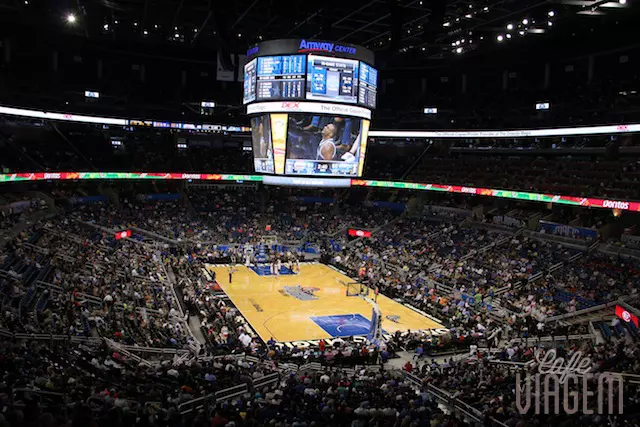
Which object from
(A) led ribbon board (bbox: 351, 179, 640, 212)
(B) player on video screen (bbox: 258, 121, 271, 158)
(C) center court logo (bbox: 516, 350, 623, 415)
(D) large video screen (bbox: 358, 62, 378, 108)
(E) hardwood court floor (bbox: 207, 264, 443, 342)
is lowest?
(E) hardwood court floor (bbox: 207, 264, 443, 342)

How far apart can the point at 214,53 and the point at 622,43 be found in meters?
33.0

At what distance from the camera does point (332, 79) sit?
23250 millimetres

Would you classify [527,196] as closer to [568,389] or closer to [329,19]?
[329,19]

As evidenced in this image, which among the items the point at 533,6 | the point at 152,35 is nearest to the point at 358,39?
the point at 533,6

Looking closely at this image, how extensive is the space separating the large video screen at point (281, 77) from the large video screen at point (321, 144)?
1174 millimetres

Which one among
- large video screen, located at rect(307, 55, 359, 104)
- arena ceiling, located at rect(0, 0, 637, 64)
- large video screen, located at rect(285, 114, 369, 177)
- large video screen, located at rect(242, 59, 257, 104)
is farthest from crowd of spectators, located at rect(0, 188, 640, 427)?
arena ceiling, located at rect(0, 0, 637, 64)

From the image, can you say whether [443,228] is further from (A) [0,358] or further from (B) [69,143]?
(A) [0,358]

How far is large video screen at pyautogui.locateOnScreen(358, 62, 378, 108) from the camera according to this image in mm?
23953

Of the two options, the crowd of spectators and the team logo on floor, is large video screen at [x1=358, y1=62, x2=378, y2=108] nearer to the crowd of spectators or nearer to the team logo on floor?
the crowd of spectators

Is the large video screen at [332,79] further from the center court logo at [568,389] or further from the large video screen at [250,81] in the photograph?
the center court logo at [568,389]

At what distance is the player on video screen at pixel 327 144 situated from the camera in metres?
24.4

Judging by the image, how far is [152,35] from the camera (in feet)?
125

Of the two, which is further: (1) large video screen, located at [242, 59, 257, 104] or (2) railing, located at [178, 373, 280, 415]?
(1) large video screen, located at [242, 59, 257, 104]

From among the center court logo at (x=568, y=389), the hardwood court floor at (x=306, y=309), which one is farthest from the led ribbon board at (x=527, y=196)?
the center court logo at (x=568, y=389)
